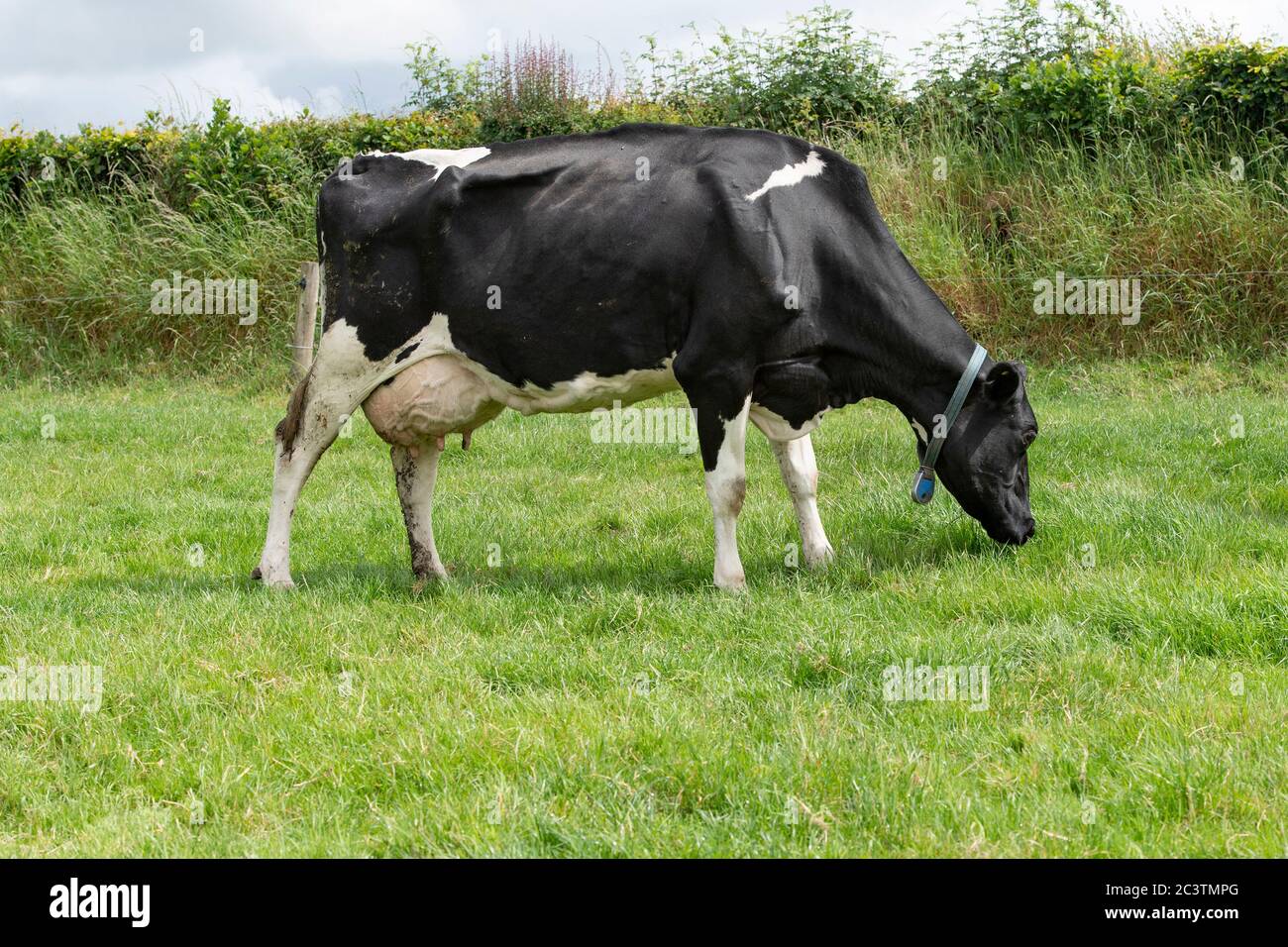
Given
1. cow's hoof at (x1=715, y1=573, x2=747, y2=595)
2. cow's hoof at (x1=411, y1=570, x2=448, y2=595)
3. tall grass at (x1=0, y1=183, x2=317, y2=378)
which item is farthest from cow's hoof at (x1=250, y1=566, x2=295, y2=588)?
tall grass at (x1=0, y1=183, x2=317, y2=378)

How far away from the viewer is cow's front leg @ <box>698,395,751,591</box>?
6.03 m

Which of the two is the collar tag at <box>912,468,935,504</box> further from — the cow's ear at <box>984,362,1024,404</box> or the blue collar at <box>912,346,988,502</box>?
the cow's ear at <box>984,362,1024,404</box>

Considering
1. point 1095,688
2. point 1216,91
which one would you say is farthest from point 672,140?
point 1216,91

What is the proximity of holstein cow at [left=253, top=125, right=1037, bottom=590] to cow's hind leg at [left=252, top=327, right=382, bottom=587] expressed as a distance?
11 mm

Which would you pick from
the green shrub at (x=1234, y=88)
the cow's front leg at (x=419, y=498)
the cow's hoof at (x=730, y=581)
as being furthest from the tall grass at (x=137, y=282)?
the green shrub at (x=1234, y=88)

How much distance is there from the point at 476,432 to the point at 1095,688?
7039 mm

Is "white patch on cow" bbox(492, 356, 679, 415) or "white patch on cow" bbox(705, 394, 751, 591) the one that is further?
"white patch on cow" bbox(492, 356, 679, 415)

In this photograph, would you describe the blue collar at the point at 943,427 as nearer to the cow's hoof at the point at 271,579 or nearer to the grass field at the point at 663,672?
the grass field at the point at 663,672

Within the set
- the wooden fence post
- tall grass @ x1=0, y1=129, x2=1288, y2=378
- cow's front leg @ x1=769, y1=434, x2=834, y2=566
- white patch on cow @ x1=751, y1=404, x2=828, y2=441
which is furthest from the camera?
tall grass @ x1=0, y1=129, x2=1288, y2=378

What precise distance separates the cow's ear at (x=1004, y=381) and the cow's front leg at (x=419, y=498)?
2795 millimetres

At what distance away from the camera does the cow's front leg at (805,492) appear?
6570mm

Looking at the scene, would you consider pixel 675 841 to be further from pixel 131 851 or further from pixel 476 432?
pixel 476 432

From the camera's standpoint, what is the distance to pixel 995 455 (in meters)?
6.13

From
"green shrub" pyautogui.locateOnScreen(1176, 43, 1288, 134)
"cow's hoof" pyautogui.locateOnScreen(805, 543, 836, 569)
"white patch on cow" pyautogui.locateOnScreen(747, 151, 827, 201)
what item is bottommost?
"cow's hoof" pyautogui.locateOnScreen(805, 543, 836, 569)
